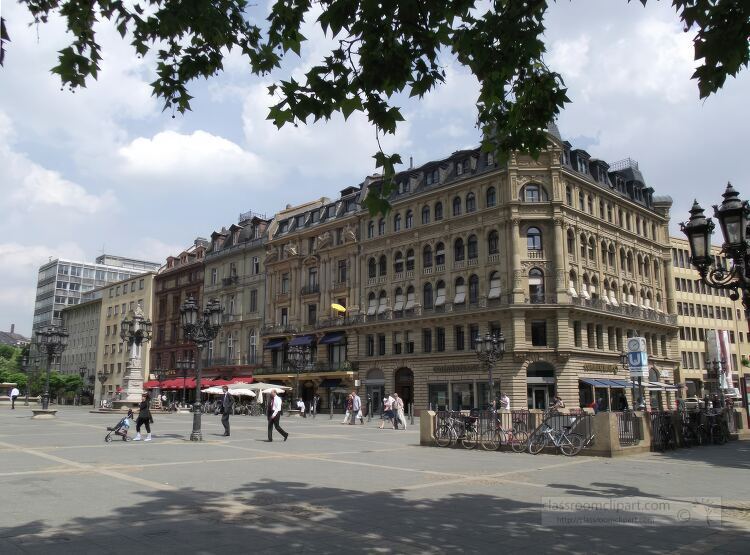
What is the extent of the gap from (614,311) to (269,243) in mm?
32866

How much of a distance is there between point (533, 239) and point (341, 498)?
122ft

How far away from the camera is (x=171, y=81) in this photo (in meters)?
6.54

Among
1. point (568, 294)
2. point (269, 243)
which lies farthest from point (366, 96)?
point (269, 243)

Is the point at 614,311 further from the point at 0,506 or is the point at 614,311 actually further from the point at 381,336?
the point at 0,506

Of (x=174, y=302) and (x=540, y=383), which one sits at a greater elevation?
(x=174, y=302)

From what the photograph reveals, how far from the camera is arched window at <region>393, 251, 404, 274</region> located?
50.9m

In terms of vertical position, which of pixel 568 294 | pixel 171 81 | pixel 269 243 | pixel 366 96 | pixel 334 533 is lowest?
pixel 334 533

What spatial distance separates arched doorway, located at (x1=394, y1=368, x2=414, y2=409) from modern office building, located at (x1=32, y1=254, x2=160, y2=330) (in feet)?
273

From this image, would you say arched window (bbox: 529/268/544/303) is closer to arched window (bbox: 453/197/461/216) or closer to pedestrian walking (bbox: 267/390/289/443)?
arched window (bbox: 453/197/461/216)

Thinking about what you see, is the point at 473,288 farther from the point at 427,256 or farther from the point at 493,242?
the point at 427,256

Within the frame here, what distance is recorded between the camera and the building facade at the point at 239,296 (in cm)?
6278

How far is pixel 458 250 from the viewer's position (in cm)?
4750

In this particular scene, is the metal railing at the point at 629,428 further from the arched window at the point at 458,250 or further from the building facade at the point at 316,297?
the building facade at the point at 316,297

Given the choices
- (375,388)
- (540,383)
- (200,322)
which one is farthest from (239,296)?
(200,322)
